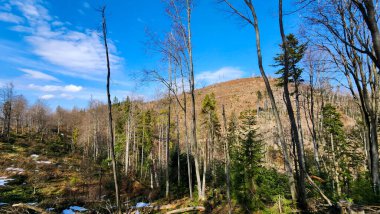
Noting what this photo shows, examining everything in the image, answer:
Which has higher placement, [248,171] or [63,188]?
[248,171]

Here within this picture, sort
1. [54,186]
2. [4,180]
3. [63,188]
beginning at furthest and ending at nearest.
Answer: [4,180], [54,186], [63,188]

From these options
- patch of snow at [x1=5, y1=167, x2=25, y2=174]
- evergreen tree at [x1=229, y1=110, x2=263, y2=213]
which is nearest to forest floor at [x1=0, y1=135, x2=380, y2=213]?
patch of snow at [x1=5, y1=167, x2=25, y2=174]

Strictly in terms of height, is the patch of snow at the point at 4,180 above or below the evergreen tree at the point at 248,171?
below

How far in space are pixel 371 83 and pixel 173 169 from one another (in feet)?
72.0

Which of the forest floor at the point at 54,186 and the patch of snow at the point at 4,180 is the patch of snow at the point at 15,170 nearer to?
the forest floor at the point at 54,186

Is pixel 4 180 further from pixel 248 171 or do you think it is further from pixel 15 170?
pixel 248 171

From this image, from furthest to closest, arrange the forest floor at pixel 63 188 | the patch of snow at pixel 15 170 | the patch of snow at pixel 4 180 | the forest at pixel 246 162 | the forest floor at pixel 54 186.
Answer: the patch of snow at pixel 15 170 → the patch of snow at pixel 4 180 → the forest floor at pixel 54 186 → the forest floor at pixel 63 188 → the forest at pixel 246 162

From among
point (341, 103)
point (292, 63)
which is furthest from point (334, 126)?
point (341, 103)

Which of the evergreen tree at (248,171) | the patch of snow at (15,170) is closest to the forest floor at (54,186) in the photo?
the patch of snow at (15,170)

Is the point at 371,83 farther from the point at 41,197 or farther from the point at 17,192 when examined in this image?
the point at 17,192

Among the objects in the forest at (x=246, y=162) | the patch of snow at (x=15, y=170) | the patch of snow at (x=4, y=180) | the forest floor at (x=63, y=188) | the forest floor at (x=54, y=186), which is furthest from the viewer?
the patch of snow at (x=15, y=170)

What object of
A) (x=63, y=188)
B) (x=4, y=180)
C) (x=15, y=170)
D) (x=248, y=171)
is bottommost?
(x=63, y=188)

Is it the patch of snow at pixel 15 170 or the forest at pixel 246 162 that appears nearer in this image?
the forest at pixel 246 162

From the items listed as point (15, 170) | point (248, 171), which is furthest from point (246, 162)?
point (15, 170)
